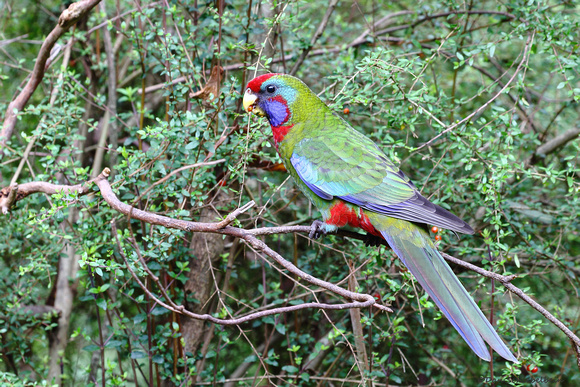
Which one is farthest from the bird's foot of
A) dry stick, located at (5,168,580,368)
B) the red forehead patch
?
the red forehead patch

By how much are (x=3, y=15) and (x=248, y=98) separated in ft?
9.12

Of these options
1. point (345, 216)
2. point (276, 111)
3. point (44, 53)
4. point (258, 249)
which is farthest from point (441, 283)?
point (44, 53)

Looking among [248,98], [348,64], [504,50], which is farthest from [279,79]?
[504,50]

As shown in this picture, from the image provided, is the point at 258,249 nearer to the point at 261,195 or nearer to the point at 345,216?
the point at 345,216

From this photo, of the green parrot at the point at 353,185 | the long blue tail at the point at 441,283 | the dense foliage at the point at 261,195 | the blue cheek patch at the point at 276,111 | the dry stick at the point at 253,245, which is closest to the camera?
the dry stick at the point at 253,245

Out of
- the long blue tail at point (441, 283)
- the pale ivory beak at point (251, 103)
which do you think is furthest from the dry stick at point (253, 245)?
the pale ivory beak at point (251, 103)

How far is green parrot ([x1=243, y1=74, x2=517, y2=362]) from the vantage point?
2430 millimetres

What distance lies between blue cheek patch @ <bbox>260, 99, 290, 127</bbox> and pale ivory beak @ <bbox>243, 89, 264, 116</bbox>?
33mm

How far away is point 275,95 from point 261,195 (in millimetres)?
880

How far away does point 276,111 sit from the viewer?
2.99 meters

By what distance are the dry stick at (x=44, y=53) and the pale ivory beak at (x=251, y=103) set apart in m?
0.91

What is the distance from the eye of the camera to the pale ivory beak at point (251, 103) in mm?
2914

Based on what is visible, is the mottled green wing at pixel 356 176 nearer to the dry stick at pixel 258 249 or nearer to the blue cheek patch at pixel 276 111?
the blue cheek patch at pixel 276 111

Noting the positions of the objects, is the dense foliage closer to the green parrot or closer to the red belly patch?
the green parrot
